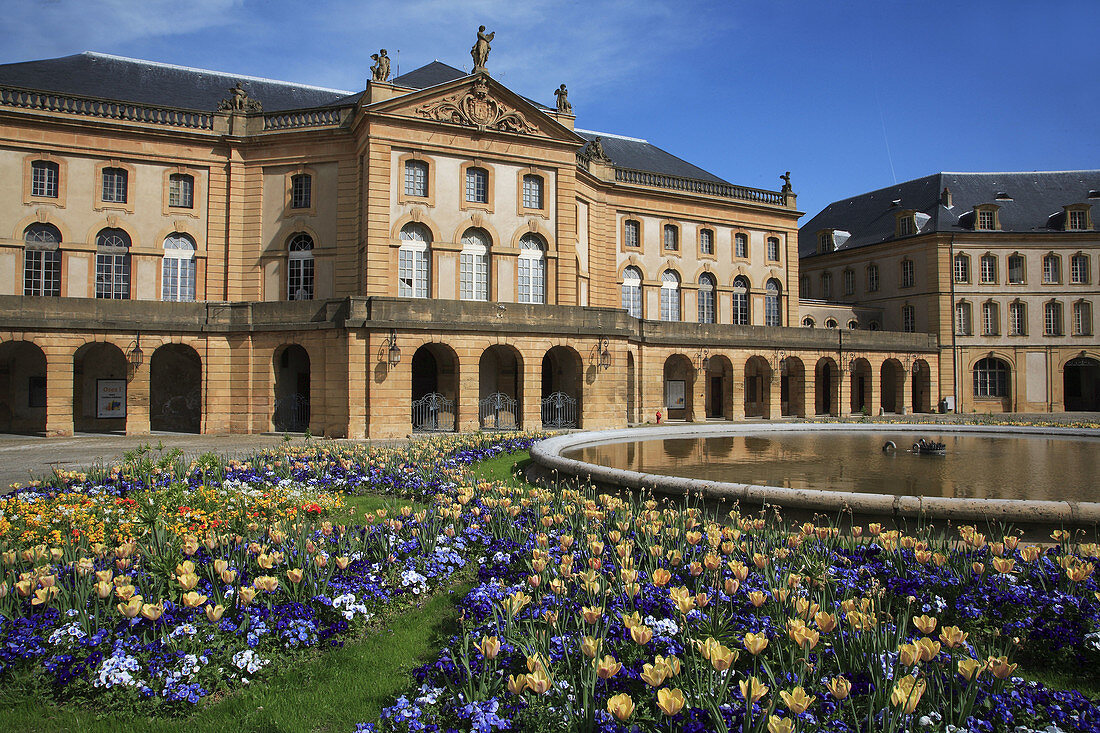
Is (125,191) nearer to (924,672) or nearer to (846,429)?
(846,429)

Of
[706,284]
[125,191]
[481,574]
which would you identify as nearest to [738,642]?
[481,574]

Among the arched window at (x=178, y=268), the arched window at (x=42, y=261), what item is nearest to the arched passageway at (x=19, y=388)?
the arched window at (x=42, y=261)

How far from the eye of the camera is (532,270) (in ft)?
101

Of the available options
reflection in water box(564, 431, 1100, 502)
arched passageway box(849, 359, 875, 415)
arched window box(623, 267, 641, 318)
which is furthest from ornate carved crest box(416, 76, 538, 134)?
arched passageway box(849, 359, 875, 415)

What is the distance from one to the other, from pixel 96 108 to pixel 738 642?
3427cm

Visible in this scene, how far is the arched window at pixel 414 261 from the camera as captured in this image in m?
28.8

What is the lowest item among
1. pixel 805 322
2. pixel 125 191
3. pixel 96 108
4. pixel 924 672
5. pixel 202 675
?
pixel 202 675

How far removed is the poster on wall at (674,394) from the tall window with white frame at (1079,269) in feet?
95.6

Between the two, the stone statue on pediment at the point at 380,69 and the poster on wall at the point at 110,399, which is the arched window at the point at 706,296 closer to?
the stone statue on pediment at the point at 380,69

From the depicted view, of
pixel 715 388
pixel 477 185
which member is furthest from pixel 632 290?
pixel 477 185

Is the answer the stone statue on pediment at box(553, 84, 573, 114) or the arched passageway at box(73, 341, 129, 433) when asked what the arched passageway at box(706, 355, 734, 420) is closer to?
the stone statue on pediment at box(553, 84, 573, 114)

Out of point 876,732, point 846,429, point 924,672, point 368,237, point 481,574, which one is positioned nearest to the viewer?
point 876,732

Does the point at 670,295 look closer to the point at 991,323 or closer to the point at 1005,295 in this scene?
the point at 991,323

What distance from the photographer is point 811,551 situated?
652cm
